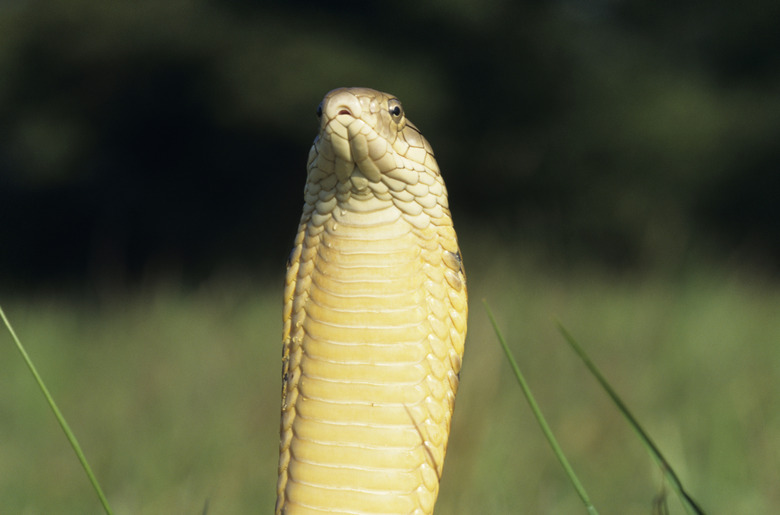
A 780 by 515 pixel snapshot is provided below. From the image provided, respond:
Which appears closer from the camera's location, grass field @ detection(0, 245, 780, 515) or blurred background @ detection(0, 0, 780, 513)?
grass field @ detection(0, 245, 780, 515)

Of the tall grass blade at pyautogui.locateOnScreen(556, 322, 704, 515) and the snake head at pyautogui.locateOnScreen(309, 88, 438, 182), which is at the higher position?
the snake head at pyautogui.locateOnScreen(309, 88, 438, 182)

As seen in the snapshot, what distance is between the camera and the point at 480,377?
4703 millimetres

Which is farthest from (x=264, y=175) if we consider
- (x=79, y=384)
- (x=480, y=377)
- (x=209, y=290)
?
(x=480, y=377)

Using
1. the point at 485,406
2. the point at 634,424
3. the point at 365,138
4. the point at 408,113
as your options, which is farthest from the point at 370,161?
the point at 408,113

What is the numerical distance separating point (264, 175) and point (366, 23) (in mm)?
2413

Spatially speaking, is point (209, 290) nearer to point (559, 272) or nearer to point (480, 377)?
point (559, 272)

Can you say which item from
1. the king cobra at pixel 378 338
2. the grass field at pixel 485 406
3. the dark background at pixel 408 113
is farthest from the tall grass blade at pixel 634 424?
the dark background at pixel 408 113

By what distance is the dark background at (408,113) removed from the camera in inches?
408

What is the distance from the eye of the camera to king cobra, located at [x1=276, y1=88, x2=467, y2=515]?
1.78 metres

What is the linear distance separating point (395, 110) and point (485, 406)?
283 cm

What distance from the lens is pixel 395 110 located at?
5.83ft

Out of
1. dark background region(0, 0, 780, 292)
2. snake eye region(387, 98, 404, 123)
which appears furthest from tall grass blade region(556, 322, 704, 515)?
dark background region(0, 0, 780, 292)

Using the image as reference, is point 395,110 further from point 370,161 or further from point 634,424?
point 634,424

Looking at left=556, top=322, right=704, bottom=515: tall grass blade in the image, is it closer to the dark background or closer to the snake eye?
the snake eye
